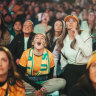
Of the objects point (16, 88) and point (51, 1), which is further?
point (51, 1)

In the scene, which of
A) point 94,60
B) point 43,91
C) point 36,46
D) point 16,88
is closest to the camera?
point 94,60

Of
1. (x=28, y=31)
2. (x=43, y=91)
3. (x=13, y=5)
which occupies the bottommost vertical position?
(x=43, y=91)

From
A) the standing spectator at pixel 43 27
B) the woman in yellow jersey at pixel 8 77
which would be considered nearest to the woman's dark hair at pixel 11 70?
the woman in yellow jersey at pixel 8 77

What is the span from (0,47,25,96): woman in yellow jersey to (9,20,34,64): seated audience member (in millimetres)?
1570

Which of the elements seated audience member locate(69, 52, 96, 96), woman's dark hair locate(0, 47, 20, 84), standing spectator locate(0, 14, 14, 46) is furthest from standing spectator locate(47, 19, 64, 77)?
seated audience member locate(69, 52, 96, 96)

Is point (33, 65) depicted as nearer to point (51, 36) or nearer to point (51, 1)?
point (51, 36)

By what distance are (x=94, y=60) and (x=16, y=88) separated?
3.21 feet

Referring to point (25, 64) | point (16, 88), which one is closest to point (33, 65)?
point (25, 64)

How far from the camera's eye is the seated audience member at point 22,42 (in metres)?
4.18

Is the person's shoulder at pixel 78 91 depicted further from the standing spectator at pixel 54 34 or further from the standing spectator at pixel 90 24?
the standing spectator at pixel 90 24

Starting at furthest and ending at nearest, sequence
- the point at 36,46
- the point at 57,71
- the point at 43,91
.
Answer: the point at 57,71
the point at 36,46
the point at 43,91

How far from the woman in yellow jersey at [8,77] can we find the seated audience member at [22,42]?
5.15 ft

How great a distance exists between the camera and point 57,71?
4.06 metres

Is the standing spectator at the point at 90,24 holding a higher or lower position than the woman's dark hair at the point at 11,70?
higher
